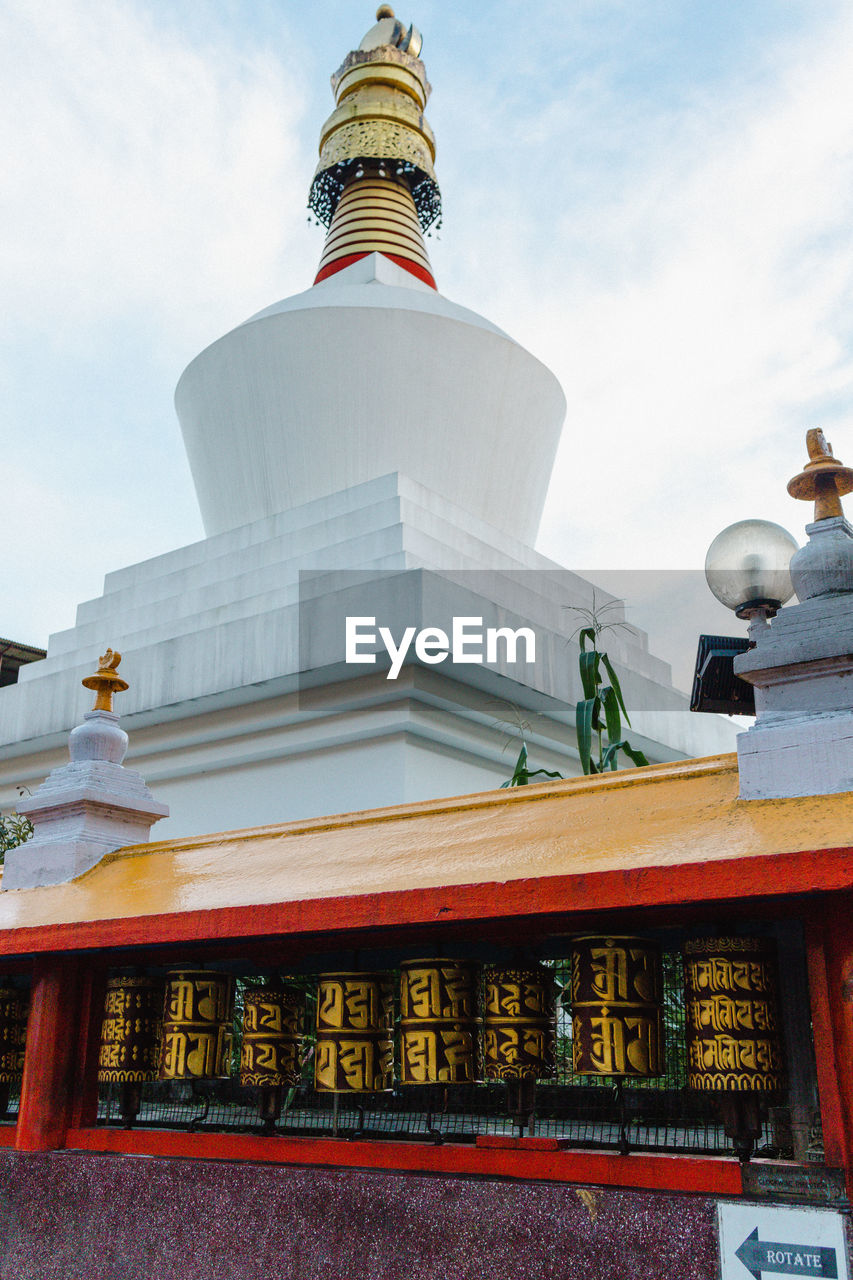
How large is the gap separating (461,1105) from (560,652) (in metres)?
4.84

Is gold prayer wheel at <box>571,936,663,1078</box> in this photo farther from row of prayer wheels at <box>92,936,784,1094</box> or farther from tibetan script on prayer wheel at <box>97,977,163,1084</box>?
tibetan script on prayer wheel at <box>97,977,163,1084</box>

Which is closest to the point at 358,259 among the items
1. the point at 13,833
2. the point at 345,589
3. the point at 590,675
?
the point at 345,589

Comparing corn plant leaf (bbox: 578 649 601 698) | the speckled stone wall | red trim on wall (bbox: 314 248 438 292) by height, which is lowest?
the speckled stone wall

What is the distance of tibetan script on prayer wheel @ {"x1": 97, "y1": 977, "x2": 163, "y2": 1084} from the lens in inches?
161

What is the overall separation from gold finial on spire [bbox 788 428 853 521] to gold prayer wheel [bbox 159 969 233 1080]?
2.57 m

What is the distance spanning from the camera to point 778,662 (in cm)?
317

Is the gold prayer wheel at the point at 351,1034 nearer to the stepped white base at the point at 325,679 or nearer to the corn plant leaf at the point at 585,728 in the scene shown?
the corn plant leaf at the point at 585,728

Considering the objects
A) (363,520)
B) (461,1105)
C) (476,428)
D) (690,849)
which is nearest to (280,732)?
(363,520)

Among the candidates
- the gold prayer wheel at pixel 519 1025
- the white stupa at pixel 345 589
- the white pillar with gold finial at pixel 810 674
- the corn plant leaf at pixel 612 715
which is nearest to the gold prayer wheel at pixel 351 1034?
the gold prayer wheel at pixel 519 1025

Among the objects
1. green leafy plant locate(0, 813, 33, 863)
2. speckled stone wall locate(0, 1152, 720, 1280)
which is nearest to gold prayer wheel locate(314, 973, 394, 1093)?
speckled stone wall locate(0, 1152, 720, 1280)

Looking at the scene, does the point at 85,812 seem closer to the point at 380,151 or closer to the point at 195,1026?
the point at 195,1026

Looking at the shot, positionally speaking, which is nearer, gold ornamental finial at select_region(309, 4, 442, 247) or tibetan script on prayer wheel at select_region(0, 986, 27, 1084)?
tibetan script on prayer wheel at select_region(0, 986, 27, 1084)

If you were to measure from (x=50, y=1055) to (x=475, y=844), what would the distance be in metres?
2.01

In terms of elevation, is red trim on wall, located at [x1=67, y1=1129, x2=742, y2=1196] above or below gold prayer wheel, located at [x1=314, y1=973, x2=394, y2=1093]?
below
